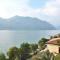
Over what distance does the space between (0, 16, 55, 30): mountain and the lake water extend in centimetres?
6

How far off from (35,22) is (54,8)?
12.4 inches

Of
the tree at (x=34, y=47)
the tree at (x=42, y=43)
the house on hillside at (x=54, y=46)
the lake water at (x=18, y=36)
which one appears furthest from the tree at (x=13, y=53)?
the house on hillside at (x=54, y=46)

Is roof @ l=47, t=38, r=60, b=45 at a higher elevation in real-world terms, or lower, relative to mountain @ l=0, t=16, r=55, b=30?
lower

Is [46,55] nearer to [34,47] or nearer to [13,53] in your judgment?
[34,47]

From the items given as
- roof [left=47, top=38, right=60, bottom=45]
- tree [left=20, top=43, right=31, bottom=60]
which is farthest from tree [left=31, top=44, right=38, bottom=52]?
roof [left=47, top=38, right=60, bottom=45]

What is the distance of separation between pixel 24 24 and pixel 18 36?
0.59 ft

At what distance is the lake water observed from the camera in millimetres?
2127

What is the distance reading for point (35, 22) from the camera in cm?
218

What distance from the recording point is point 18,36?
7.02 ft

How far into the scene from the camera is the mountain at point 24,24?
2.14m

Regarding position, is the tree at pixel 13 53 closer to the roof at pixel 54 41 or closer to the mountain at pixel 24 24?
the mountain at pixel 24 24

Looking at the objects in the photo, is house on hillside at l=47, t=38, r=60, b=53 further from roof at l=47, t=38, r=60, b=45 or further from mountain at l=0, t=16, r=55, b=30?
mountain at l=0, t=16, r=55, b=30

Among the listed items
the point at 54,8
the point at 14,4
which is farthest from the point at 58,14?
the point at 14,4

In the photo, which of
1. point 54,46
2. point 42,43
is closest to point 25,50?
point 42,43
